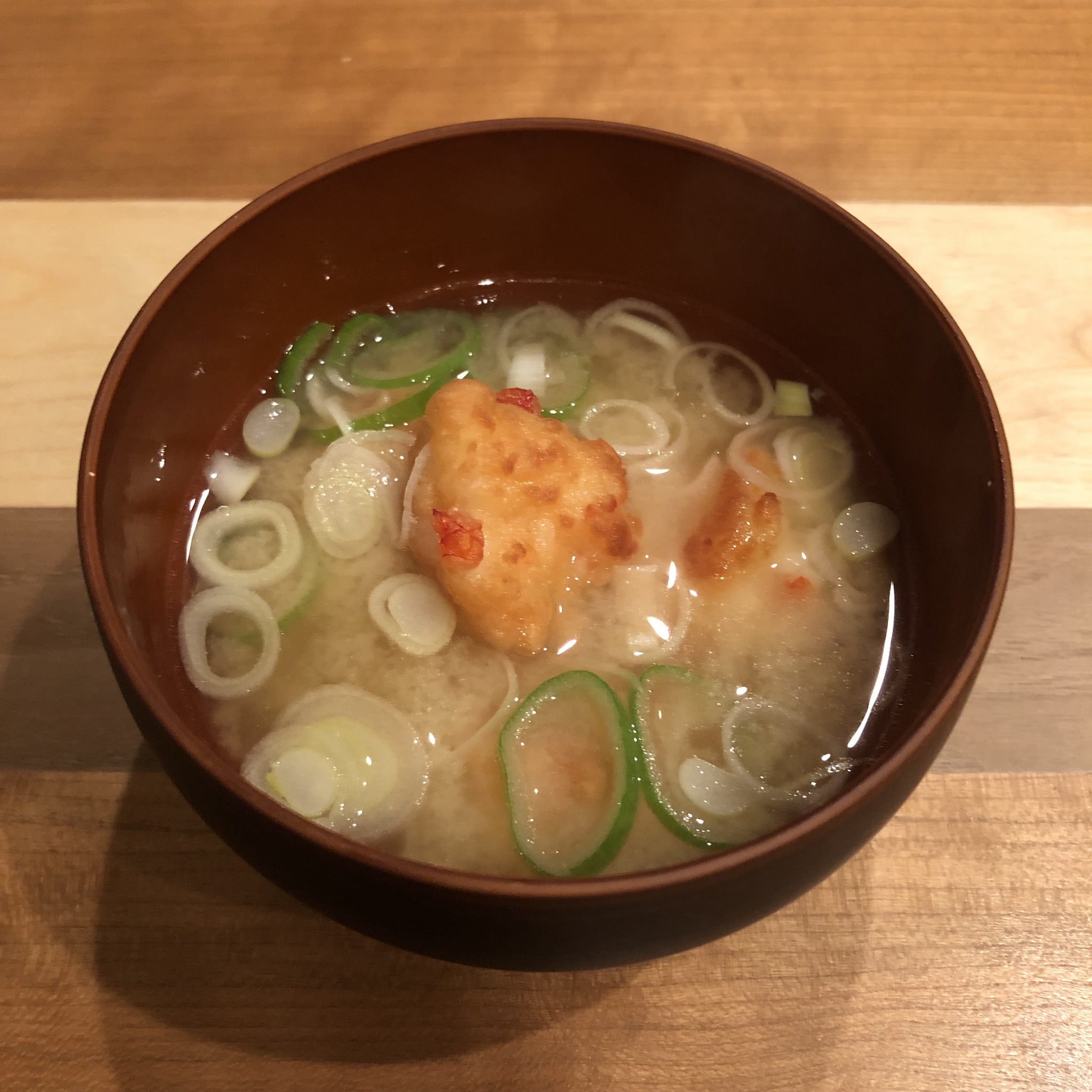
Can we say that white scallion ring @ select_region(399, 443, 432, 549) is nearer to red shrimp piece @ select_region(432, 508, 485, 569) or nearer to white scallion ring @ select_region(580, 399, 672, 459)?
red shrimp piece @ select_region(432, 508, 485, 569)

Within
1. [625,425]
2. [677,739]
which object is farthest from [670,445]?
[677,739]

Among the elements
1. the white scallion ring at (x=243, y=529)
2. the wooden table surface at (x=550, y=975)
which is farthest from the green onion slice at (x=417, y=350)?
the wooden table surface at (x=550, y=975)

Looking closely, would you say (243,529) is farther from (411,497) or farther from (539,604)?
(539,604)

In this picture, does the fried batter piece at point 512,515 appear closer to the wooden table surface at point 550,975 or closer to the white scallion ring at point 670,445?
the white scallion ring at point 670,445

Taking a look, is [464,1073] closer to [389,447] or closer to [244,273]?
[389,447]

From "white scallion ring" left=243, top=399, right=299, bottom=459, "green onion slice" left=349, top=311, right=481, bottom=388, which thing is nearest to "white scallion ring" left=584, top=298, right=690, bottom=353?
"green onion slice" left=349, top=311, right=481, bottom=388

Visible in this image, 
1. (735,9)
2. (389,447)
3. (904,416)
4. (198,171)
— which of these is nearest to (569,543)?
(389,447)
